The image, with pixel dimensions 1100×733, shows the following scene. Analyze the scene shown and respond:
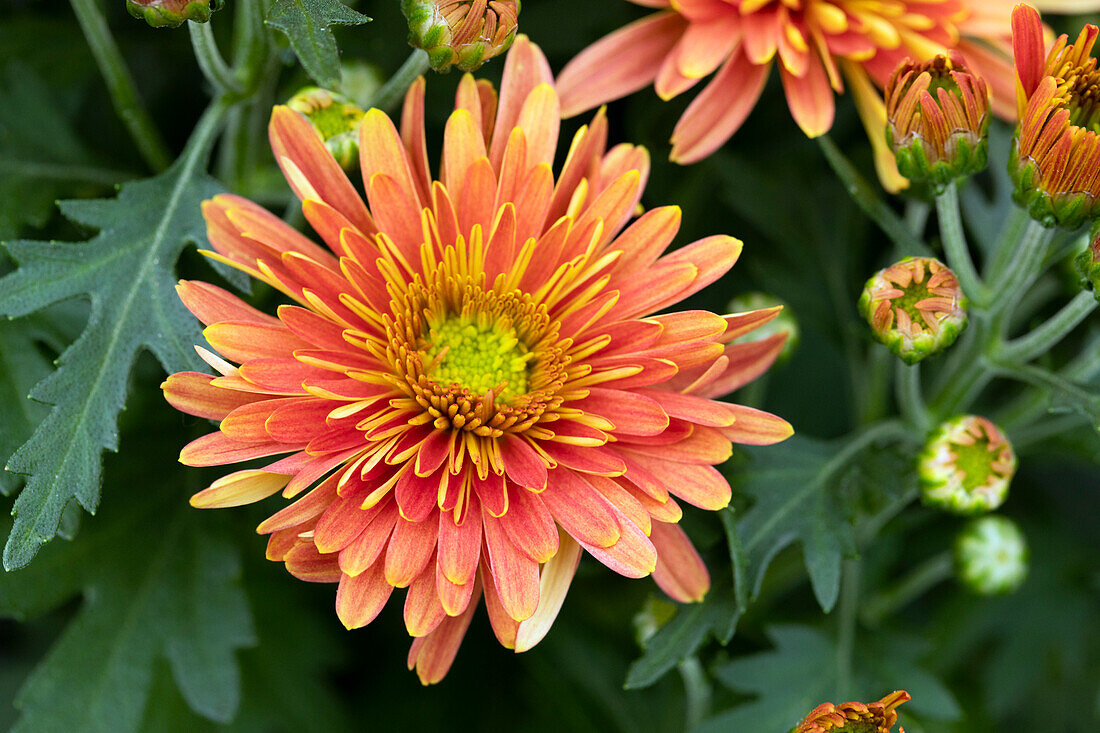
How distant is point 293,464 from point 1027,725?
117 cm

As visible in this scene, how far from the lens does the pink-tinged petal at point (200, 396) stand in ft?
2.44

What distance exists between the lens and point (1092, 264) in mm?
813

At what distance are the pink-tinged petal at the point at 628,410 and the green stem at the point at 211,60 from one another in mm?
438

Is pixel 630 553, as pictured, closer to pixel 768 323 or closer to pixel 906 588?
pixel 768 323

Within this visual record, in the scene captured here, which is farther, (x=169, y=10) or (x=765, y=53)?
(x=765, y=53)

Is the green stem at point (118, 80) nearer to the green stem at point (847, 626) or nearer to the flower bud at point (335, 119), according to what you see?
the flower bud at point (335, 119)

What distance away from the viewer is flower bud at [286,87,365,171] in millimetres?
877

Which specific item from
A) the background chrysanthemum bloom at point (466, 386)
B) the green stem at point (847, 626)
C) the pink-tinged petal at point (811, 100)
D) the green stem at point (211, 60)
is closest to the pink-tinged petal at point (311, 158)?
the background chrysanthemum bloom at point (466, 386)

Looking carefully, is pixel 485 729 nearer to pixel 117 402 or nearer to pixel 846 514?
pixel 846 514

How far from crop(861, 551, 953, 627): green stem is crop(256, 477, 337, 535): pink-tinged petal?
75 centimetres

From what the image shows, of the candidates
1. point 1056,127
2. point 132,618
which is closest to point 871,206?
point 1056,127

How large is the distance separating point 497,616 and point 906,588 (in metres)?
0.70

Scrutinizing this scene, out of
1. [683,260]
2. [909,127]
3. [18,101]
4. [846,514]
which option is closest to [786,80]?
[909,127]

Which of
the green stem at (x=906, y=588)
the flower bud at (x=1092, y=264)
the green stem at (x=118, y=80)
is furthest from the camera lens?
the green stem at (x=906, y=588)
